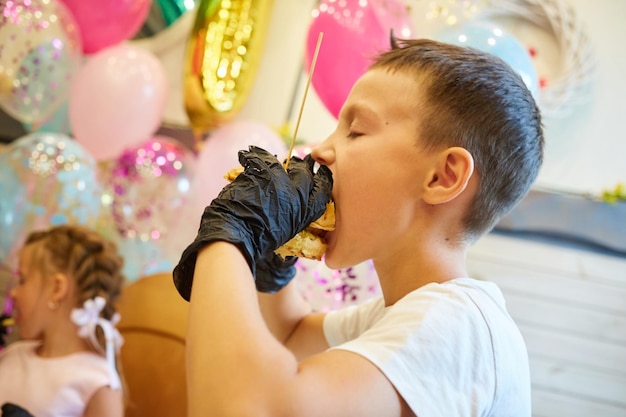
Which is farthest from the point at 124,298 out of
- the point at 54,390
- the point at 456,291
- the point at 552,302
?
the point at 552,302

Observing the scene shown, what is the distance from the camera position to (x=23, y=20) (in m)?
1.90

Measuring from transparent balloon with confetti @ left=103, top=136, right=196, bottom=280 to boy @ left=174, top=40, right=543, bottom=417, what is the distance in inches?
45.9

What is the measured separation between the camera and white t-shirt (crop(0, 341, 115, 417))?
67.8 inches

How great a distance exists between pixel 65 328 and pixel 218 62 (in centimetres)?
104

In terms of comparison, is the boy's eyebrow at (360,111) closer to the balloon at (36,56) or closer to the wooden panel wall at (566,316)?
the balloon at (36,56)

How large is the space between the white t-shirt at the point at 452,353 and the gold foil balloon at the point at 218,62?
1.65 m

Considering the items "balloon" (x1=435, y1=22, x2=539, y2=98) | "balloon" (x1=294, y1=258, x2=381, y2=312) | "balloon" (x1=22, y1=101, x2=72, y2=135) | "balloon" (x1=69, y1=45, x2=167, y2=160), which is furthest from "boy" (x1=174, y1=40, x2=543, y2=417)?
"balloon" (x1=22, y1=101, x2=72, y2=135)

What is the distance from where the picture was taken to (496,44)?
1698 millimetres

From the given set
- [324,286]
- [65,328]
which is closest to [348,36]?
[324,286]

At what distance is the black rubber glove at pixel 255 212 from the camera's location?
0.73 m

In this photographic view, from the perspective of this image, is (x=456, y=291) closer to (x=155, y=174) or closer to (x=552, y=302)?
(x=155, y=174)

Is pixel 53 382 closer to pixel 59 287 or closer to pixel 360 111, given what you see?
pixel 59 287

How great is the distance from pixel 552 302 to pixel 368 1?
142 centimetres

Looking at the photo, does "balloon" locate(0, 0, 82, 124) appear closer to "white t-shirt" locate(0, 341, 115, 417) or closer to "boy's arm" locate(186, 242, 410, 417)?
"white t-shirt" locate(0, 341, 115, 417)
